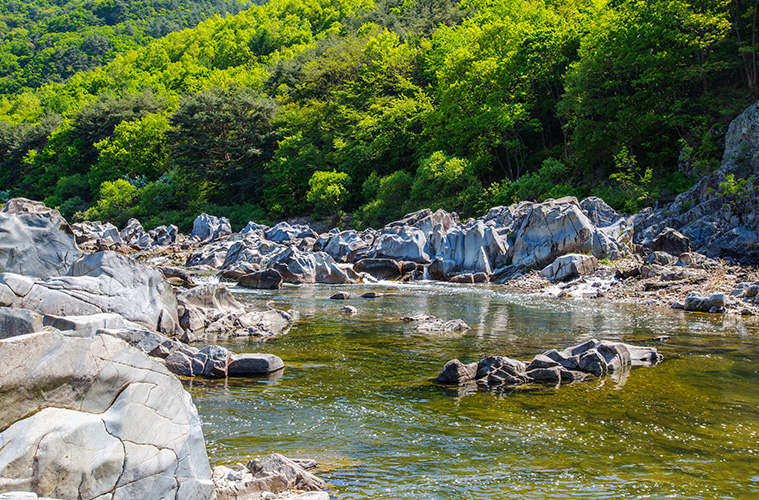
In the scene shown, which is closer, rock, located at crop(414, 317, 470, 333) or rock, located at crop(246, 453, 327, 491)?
rock, located at crop(246, 453, 327, 491)

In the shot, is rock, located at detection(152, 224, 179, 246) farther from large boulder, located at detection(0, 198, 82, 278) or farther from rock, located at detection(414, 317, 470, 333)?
rock, located at detection(414, 317, 470, 333)

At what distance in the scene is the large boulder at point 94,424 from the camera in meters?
4.13

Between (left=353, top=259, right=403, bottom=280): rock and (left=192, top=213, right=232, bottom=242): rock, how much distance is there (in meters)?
19.6

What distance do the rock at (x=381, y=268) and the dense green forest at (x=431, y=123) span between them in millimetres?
10464

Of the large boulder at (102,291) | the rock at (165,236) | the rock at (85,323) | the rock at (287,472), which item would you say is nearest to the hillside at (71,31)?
the rock at (165,236)

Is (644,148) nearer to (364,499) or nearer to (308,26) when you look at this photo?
(364,499)

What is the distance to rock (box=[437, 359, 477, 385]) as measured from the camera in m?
10.0

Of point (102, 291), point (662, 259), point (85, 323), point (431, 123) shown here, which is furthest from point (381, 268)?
point (85, 323)

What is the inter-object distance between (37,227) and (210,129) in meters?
49.3

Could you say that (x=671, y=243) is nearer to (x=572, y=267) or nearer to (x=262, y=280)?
(x=572, y=267)

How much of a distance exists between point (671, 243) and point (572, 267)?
4186 mm

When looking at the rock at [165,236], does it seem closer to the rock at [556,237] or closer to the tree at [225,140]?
the tree at [225,140]

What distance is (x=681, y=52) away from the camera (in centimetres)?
3272

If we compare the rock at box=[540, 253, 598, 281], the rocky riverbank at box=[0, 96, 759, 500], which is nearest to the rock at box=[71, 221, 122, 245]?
the rocky riverbank at box=[0, 96, 759, 500]
